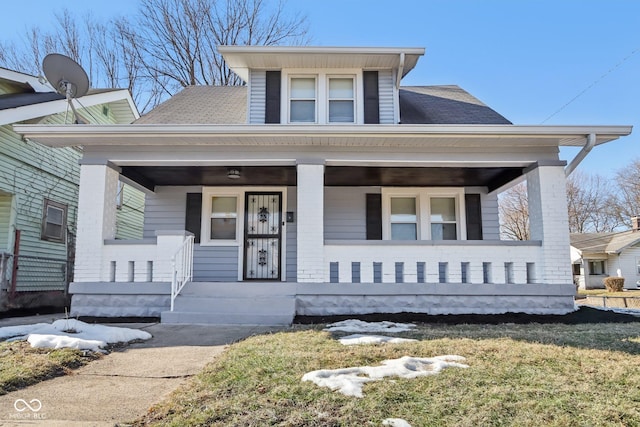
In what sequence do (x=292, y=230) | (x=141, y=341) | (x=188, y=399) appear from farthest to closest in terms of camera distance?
(x=292, y=230)
(x=141, y=341)
(x=188, y=399)

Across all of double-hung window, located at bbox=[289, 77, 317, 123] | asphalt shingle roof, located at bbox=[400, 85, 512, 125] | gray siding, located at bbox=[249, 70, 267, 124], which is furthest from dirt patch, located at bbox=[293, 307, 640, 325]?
gray siding, located at bbox=[249, 70, 267, 124]

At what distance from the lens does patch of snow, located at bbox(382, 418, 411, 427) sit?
2.03 m

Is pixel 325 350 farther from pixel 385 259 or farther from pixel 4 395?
pixel 385 259

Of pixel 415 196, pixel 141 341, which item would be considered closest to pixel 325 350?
pixel 141 341

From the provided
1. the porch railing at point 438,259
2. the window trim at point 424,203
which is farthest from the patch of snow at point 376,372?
the window trim at point 424,203

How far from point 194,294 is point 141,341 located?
211cm

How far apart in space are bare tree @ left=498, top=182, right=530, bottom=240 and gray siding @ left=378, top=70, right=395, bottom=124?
81.6 feet

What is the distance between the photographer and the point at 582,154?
20.7ft

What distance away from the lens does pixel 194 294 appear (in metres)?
6.53

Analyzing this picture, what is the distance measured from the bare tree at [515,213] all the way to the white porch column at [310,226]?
27049 mm

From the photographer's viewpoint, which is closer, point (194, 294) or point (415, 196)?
point (194, 294)

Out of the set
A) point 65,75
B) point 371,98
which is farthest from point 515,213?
point 65,75

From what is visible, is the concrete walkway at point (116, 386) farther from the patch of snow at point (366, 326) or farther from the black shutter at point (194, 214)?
the black shutter at point (194, 214)

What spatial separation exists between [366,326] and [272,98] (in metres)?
4.78
